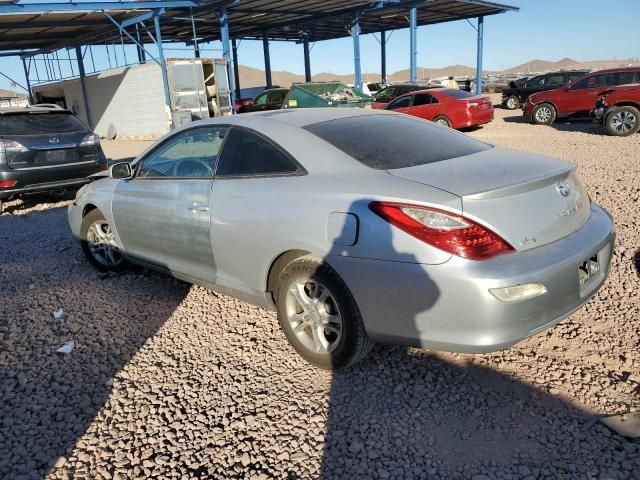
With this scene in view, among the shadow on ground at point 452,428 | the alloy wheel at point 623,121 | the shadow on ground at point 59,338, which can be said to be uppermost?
the alloy wheel at point 623,121

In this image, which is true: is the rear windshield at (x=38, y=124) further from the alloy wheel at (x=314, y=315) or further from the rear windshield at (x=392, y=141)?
the alloy wheel at (x=314, y=315)

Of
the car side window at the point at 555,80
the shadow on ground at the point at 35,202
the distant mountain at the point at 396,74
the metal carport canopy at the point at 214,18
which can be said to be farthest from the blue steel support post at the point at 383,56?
the distant mountain at the point at 396,74

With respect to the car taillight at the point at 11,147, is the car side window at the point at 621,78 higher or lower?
higher

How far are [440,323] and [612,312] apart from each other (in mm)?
1861

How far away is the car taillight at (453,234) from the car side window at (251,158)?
0.90 meters

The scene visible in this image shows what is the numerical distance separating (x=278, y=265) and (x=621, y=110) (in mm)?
12732

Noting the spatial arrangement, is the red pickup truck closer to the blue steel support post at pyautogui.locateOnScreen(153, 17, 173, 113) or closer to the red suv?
the red suv

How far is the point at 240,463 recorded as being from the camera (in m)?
2.47

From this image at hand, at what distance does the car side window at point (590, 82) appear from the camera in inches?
605

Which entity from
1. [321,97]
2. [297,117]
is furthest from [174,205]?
[321,97]

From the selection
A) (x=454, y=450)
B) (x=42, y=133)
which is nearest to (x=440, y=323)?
(x=454, y=450)

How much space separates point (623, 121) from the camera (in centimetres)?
1290

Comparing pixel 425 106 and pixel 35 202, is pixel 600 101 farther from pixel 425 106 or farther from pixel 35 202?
pixel 35 202

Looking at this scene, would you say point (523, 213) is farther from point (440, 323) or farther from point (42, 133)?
point (42, 133)
